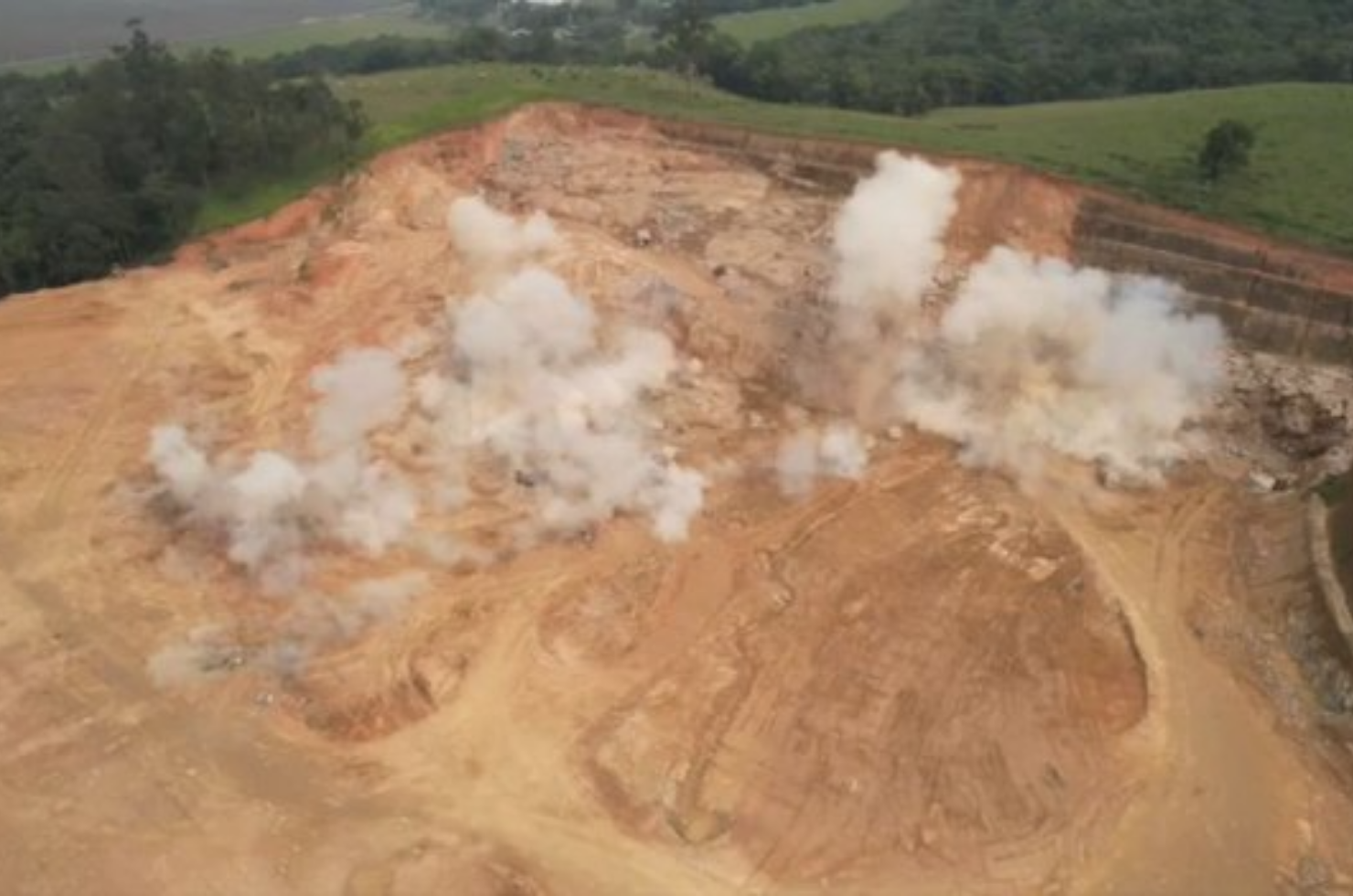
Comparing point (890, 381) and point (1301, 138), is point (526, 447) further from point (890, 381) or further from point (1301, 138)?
point (1301, 138)

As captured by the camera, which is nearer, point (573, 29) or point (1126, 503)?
point (1126, 503)

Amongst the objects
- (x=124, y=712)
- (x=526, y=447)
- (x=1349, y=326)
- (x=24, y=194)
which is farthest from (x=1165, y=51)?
(x=124, y=712)

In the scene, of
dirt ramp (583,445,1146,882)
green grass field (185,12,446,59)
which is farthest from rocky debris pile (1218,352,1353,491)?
green grass field (185,12,446,59)

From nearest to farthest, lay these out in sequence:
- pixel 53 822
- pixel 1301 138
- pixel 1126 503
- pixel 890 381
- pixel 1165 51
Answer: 1. pixel 53 822
2. pixel 1126 503
3. pixel 890 381
4. pixel 1301 138
5. pixel 1165 51

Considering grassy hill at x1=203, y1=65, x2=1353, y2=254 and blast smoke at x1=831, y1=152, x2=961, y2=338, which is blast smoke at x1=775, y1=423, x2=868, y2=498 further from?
grassy hill at x1=203, y1=65, x2=1353, y2=254

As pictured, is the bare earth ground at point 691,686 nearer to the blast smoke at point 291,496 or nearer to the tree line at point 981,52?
the blast smoke at point 291,496

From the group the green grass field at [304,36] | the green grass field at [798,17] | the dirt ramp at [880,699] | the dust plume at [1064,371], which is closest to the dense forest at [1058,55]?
the green grass field at [798,17]

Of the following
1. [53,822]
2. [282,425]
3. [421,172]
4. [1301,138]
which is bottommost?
[53,822]
